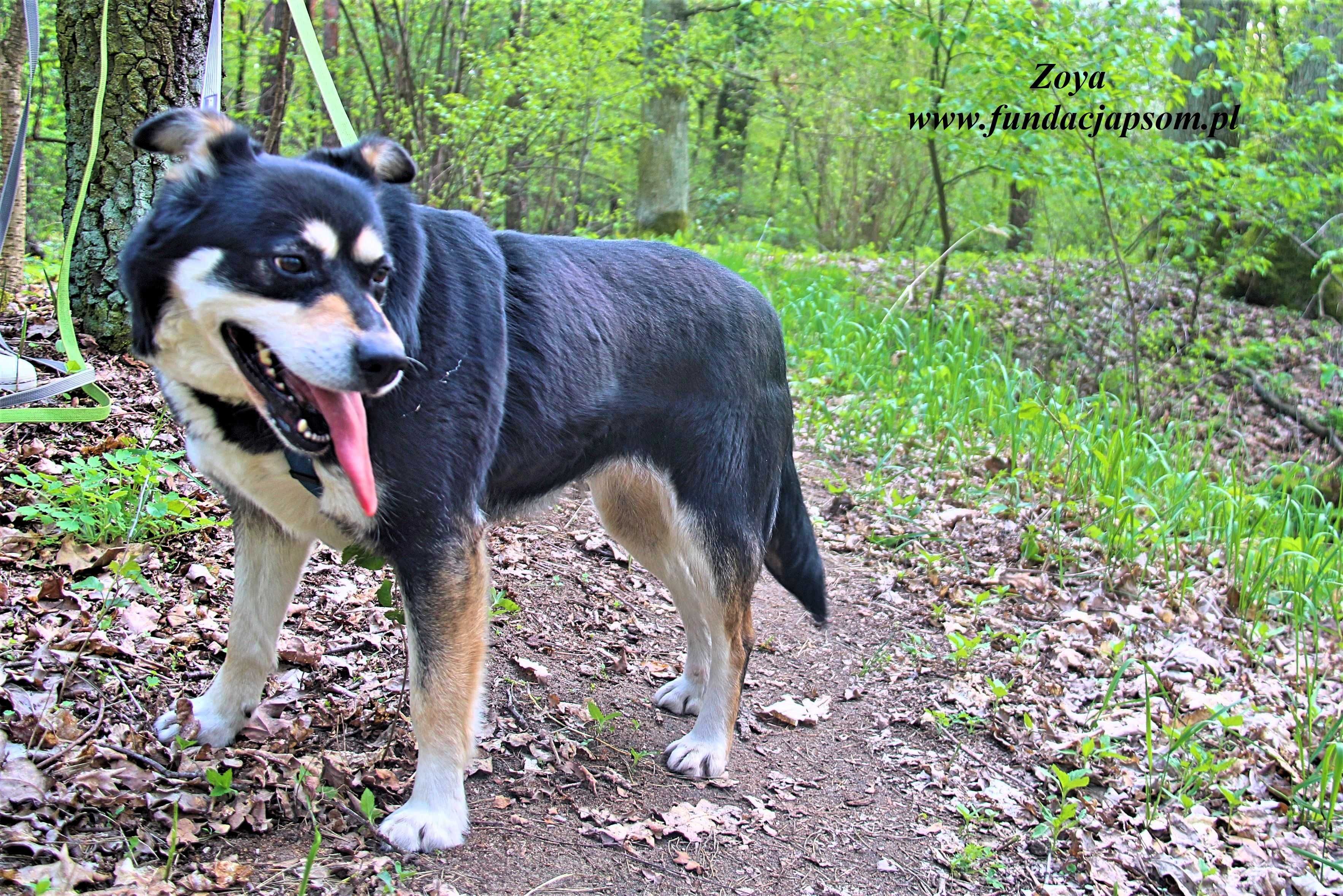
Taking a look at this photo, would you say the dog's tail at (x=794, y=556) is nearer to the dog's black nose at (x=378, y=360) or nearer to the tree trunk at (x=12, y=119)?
the dog's black nose at (x=378, y=360)

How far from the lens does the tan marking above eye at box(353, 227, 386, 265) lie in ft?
7.18

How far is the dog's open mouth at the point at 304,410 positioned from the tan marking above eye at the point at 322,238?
9.7 inches

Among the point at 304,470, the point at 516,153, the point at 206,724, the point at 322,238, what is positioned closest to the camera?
the point at 322,238

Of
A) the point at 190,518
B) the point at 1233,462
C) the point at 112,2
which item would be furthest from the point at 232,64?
the point at 1233,462

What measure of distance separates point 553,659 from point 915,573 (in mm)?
1989

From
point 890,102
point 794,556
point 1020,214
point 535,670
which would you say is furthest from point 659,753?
point 1020,214

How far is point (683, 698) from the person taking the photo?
3.54 meters

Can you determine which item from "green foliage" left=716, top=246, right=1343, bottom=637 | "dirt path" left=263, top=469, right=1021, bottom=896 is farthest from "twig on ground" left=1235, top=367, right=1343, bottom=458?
"dirt path" left=263, top=469, right=1021, bottom=896

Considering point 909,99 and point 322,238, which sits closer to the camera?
point 322,238

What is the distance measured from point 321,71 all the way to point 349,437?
53.4 inches

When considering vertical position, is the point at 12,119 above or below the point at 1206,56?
below

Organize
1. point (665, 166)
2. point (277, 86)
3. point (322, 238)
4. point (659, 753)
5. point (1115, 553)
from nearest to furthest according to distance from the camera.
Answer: point (322, 238), point (659, 753), point (1115, 553), point (277, 86), point (665, 166)

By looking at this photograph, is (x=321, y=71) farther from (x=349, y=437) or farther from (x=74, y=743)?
(x=74, y=743)

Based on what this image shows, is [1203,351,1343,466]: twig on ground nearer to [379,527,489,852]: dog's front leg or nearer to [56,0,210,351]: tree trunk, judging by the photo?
[379,527,489,852]: dog's front leg
